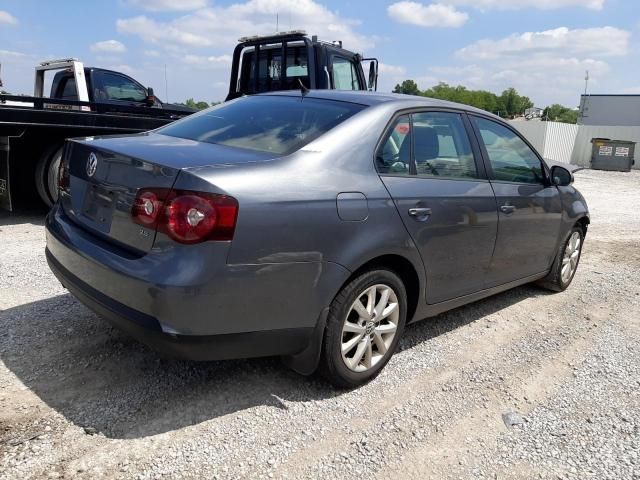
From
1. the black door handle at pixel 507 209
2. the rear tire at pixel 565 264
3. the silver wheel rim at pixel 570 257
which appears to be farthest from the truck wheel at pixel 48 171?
the silver wheel rim at pixel 570 257

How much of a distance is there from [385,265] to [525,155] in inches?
79.4

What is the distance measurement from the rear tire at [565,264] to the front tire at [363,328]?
7.75 feet

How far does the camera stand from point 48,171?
6.79m

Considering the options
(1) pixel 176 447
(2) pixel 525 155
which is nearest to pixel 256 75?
(2) pixel 525 155

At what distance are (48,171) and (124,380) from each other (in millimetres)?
4729

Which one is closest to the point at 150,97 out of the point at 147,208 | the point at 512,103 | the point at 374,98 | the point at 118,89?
the point at 118,89

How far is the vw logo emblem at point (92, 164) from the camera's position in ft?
9.35

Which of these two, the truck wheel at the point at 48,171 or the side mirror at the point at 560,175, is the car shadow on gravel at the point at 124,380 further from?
the truck wheel at the point at 48,171

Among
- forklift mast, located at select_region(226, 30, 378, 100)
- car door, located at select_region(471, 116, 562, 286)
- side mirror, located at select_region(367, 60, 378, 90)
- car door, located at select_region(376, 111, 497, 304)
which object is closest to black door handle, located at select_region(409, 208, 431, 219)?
car door, located at select_region(376, 111, 497, 304)

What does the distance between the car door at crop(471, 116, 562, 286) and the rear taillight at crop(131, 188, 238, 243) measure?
222 cm

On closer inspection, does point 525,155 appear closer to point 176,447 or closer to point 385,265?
point 385,265

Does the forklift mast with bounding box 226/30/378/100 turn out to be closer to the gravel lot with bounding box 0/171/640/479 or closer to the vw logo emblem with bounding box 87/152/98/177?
the gravel lot with bounding box 0/171/640/479

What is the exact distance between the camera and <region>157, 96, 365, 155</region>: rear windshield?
9.73 ft

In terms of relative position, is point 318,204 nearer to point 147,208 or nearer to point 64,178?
point 147,208
